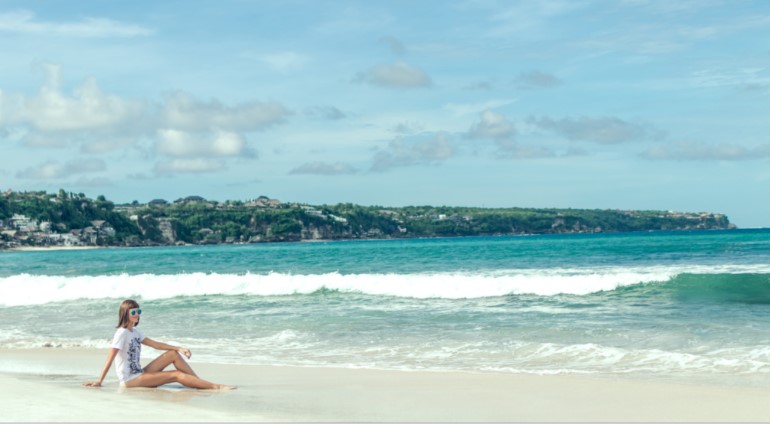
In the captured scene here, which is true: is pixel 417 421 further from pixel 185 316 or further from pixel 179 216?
pixel 179 216

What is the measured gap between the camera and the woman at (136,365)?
30.9 feet

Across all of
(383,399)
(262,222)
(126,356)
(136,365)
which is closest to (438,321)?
(383,399)

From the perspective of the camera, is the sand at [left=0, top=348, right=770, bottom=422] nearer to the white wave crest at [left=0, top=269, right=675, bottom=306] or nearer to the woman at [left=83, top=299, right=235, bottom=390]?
the woman at [left=83, top=299, right=235, bottom=390]

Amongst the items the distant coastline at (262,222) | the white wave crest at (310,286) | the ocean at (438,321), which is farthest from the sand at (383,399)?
the distant coastline at (262,222)

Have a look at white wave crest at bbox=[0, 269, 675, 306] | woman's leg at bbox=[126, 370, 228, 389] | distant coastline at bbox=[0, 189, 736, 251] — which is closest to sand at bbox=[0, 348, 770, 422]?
woman's leg at bbox=[126, 370, 228, 389]

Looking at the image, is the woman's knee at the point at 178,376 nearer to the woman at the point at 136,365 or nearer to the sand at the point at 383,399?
the woman at the point at 136,365

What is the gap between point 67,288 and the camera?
29047 mm

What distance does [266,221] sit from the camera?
420 feet

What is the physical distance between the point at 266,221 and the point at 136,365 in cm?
11944

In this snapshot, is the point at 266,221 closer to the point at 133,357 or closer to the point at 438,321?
the point at 438,321

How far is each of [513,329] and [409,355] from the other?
3360mm

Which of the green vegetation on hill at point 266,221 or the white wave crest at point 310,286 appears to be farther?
the green vegetation on hill at point 266,221

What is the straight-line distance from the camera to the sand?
7652 millimetres

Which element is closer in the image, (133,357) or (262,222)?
(133,357)
